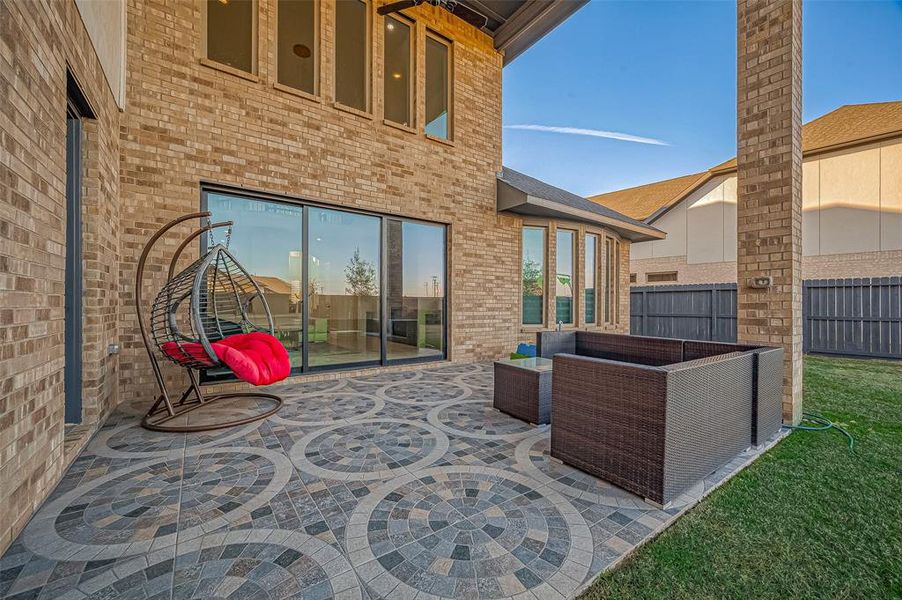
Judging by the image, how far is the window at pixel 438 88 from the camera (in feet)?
21.7

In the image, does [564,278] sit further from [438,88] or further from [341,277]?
[341,277]

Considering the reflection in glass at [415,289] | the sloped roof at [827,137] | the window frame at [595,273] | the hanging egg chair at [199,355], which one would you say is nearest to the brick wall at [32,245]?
the hanging egg chair at [199,355]

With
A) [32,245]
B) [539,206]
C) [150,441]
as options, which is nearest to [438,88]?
[539,206]

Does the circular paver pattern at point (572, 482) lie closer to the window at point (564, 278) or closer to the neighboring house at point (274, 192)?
the neighboring house at point (274, 192)

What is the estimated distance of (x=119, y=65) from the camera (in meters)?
3.93

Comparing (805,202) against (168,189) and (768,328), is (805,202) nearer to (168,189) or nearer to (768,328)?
(768,328)

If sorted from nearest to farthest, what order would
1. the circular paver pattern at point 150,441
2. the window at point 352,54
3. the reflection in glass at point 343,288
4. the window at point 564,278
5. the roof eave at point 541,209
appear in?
the circular paver pattern at point 150,441
the reflection in glass at point 343,288
the window at point 352,54
the roof eave at point 541,209
the window at point 564,278

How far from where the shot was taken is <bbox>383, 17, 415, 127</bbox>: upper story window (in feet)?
20.1

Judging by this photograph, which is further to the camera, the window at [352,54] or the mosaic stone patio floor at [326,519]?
the window at [352,54]

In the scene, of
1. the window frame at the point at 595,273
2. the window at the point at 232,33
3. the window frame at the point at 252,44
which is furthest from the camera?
the window frame at the point at 595,273

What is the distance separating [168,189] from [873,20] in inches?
795

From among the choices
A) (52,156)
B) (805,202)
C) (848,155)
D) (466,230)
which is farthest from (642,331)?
(52,156)

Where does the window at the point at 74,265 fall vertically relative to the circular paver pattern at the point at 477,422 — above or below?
above

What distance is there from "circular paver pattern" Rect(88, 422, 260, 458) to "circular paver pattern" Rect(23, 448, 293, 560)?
0.19 m
